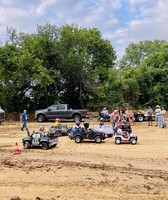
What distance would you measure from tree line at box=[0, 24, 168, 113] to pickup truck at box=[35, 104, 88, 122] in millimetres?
2901

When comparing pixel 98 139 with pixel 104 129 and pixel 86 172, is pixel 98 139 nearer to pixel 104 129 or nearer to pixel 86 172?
pixel 104 129

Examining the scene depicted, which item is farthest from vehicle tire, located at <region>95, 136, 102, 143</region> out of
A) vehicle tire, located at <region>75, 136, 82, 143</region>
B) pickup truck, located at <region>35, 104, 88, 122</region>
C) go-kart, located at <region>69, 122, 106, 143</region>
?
pickup truck, located at <region>35, 104, 88, 122</region>

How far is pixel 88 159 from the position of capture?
1359 cm

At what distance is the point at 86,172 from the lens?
37.1ft

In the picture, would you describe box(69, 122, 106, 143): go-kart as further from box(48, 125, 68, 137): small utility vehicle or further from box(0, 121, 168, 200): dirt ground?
box(48, 125, 68, 137): small utility vehicle

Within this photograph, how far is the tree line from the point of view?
109ft

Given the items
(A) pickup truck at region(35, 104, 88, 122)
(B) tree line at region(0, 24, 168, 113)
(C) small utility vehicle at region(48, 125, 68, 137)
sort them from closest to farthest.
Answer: (C) small utility vehicle at region(48, 125, 68, 137) < (A) pickup truck at region(35, 104, 88, 122) < (B) tree line at region(0, 24, 168, 113)

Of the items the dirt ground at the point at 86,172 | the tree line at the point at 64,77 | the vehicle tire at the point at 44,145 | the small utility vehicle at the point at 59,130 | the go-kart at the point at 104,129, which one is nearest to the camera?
the dirt ground at the point at 86,172

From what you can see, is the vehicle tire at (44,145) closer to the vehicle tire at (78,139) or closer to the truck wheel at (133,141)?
the vehicle tire at (78,139)

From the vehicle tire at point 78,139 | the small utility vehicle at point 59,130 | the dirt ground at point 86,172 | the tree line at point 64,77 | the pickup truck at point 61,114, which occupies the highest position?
the tree line at point 64,77

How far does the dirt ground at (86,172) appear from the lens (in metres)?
9.01

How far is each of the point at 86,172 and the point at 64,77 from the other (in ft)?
86.2

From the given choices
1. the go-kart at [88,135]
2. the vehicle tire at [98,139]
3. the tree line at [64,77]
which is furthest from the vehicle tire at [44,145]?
the tree line at [64,77]

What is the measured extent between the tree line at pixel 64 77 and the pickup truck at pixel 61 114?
9.52ft
